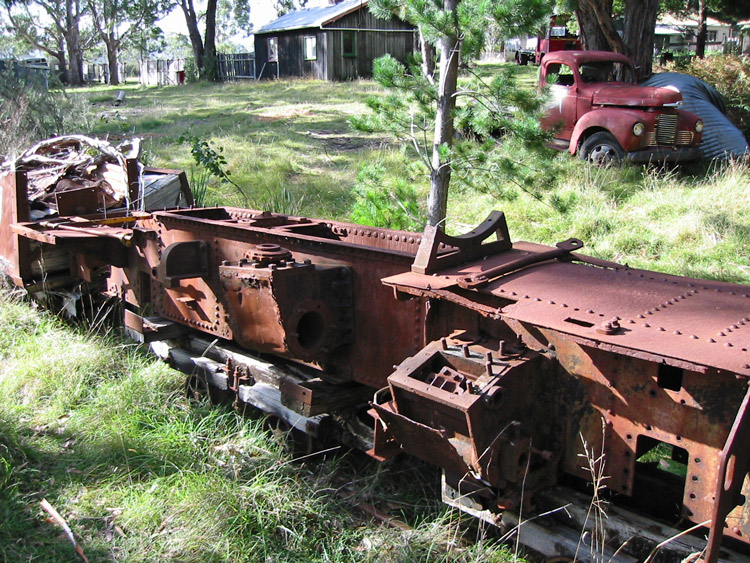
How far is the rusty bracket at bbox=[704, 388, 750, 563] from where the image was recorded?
7.37 ft

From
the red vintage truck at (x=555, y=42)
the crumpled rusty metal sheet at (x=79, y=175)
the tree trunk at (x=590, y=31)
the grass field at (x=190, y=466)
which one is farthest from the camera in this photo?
the red vintage truck at (x=555, y=42)

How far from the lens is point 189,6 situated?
127 ft

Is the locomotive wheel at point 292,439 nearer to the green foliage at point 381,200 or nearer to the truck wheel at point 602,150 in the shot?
the green foliage at point 381,200

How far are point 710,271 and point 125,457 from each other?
5.52 meters

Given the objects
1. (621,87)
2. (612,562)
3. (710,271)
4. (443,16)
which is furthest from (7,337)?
(621,87)

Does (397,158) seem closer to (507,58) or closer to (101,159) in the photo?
(101,159)

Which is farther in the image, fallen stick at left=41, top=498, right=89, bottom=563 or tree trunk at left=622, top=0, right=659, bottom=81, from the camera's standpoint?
tree trunk at left=622, top=0, right=659, bottom=81

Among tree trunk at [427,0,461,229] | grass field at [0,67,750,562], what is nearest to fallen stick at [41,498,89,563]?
grass field at [0,67,750,562]

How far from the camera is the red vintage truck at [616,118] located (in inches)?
415

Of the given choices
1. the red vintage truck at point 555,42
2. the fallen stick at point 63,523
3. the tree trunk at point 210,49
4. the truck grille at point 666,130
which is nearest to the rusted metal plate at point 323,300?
the fallen stick at point 63,523

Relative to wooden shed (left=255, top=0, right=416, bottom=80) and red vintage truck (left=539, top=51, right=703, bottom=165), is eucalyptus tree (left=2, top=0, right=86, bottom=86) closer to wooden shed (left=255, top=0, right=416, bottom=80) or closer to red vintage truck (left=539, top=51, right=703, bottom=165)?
wooden shed (left=255, top=0, right=416, bottom=80)

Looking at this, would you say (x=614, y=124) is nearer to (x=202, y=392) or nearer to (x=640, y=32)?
(x=640, y=32)

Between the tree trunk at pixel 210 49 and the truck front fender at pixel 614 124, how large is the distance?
27.9 metres

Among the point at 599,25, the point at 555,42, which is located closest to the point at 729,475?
the point at 599,25
